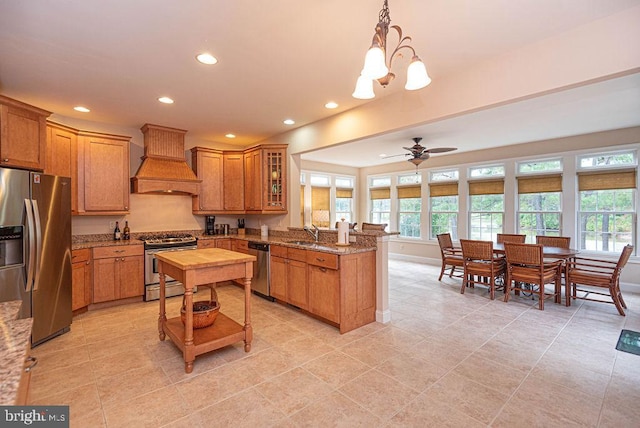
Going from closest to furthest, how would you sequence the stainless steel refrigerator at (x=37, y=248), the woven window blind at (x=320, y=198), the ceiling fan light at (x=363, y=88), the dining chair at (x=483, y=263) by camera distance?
the ceiling fan light at (x=363, y=88)
the stainless steel refrigerator at (x=37, y=248)
the dining chair at (x=483, y=263)
the woven window blind at (x=320, y=198)

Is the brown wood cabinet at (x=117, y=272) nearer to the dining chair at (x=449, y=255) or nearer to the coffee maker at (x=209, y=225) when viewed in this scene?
the coffee maker at (x=209, y=225)

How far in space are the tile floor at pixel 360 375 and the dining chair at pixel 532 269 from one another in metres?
0.49

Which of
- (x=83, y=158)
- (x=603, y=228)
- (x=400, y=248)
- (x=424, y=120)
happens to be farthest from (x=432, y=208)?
(x=83, y=158)

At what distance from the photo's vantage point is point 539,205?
588cm

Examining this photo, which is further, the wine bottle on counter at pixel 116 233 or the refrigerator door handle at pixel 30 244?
the wine bottle on counter at pixel 116 233

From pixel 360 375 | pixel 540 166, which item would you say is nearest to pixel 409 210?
pixel 540 166

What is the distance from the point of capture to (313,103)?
12.2 feet

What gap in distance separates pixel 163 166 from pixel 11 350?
14.0ft

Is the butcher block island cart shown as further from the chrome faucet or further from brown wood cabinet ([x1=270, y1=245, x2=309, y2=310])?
the chrome faucet

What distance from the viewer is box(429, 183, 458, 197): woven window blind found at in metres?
7.06

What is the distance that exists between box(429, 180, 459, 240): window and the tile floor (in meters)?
3.62

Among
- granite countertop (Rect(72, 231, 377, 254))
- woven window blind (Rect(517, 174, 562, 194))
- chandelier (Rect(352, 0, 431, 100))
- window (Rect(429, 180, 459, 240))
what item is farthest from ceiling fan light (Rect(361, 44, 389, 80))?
window (Rect(429, 180, 459, 240))

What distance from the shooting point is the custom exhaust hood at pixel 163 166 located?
14.7ft

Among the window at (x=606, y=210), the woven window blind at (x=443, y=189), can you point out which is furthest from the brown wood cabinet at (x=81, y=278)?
the window at (x=606, y=210)
